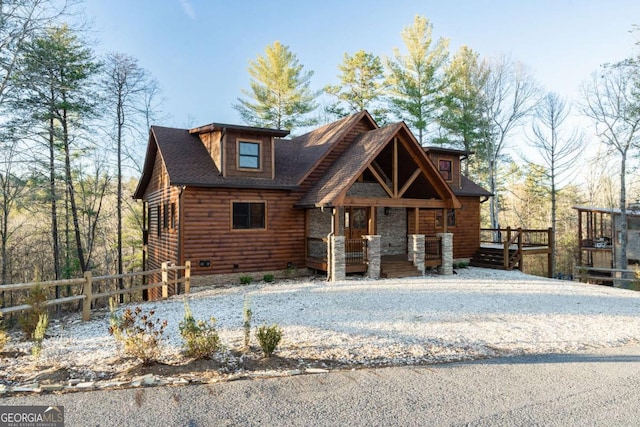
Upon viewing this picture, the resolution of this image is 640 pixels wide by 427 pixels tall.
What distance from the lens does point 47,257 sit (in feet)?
65.8

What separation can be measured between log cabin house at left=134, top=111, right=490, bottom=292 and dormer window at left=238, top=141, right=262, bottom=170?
0.12ft

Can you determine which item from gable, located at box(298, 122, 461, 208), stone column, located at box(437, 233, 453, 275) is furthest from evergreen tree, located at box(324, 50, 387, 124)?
stone column, located at box(437, 233, 453, 275)

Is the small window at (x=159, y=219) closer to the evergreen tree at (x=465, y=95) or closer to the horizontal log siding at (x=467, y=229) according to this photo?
the horizontal log siding at (x=467, y=229)

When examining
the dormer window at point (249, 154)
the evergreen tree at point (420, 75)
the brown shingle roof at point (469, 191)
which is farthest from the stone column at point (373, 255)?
the evergreen tree at point (420, 75)

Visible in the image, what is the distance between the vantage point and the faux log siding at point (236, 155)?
13.6 m

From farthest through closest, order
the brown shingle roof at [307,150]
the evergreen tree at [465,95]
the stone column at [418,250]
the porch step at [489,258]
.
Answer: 1. the evergreen tree at [465,95]
2. the porch step at [489,258]
3. the brown shingle roof at [307,150]
4. the stone column at [418,250]

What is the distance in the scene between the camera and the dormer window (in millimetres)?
13906

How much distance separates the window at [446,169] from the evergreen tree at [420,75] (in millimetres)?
8908

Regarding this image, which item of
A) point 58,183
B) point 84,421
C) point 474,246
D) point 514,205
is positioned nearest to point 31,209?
point 58,183

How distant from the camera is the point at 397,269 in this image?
1415 centimetres

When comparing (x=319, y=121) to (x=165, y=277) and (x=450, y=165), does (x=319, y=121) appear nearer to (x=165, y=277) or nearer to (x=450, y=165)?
(x=450, y=165)

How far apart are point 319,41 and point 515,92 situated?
14681 millimetres

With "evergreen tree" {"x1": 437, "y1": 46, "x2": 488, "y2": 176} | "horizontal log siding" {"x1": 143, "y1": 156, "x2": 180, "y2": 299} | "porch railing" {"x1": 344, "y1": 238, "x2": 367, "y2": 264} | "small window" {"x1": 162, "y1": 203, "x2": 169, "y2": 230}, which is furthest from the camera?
"evergreen tree" {"x1": 437, "y1": 46, "x2": 488, "y2": 176}

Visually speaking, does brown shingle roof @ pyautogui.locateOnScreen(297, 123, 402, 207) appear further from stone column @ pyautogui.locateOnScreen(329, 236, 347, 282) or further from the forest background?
the forest background
